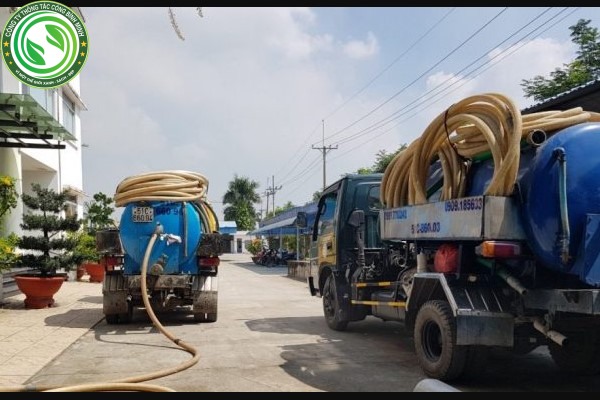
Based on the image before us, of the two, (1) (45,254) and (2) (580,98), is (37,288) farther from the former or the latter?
(2) (580,98)

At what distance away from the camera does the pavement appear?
678cm

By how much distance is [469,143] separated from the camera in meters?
5.96

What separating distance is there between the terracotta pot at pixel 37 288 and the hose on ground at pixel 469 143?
326 inches

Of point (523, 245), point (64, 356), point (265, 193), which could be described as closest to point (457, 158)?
point (523, 245)

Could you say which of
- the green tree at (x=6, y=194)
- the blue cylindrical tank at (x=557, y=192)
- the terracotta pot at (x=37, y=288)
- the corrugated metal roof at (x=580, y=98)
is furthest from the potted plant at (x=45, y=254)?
the corrugated metal roof at (x=580, y=98)

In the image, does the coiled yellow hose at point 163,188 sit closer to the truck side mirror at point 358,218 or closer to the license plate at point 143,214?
the license plate at point 143,214

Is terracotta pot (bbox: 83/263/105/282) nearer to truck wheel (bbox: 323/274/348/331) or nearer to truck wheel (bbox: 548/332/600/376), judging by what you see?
truck wheel (bbox: 323/274/348/331)

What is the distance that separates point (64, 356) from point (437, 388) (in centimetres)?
547

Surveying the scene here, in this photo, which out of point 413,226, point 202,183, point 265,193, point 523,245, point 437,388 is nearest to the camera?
point 437,388

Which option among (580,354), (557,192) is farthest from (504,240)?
(580,354)

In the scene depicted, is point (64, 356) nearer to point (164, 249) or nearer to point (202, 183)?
point (164, 249)

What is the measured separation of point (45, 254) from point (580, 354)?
35.4ft

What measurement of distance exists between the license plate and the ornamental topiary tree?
11.8 ft

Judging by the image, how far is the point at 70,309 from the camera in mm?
12445
